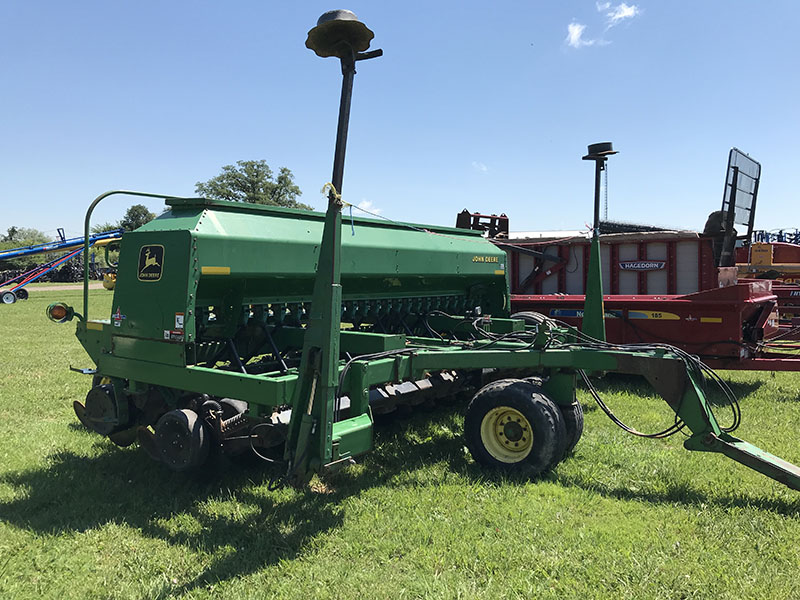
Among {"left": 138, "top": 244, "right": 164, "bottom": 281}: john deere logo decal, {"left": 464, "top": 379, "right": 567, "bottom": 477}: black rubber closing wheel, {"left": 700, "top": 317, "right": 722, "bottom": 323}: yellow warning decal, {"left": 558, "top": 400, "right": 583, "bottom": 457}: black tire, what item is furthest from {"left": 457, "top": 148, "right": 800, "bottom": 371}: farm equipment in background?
{"left": 138, "top": 244, "right": 164, "bottom": 281}: john deere logo decal

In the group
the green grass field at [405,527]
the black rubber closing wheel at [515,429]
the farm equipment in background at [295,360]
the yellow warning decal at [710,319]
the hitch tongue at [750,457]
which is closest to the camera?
the green grass field at [405,527]

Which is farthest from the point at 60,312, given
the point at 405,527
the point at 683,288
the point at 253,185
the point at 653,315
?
the point at 253,185

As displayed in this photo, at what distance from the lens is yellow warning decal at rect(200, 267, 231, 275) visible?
427 cm

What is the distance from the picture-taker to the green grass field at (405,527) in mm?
3250

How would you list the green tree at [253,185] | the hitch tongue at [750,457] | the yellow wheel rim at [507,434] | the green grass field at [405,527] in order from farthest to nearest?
1. the green tree at [253,185]
2. the yellow wheel rim at [507,434]
3. the hitch tongue at [750,457]
4. the green grass field at [405,527]

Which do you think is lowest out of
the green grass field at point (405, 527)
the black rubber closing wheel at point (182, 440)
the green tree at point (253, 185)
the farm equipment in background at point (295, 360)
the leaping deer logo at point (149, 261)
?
the green grass field at point (405, 527)

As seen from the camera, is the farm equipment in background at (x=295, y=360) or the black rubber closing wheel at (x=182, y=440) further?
the black rubber closing wheel at (x=182, y=440)

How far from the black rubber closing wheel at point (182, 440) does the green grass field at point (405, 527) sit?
309mm

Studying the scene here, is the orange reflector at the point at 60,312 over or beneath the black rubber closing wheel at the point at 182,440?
over

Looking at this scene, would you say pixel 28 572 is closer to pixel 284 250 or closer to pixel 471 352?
pixel 284 250

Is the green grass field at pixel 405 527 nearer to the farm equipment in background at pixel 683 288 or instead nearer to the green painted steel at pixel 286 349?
the green painted steel at pixel 286 349

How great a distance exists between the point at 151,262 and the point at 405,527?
2.54m

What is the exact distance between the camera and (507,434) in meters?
4.79

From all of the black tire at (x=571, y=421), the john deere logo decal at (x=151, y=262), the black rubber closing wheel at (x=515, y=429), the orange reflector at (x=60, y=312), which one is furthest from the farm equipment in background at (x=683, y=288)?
the orange reflector at (x=60, y=312)
